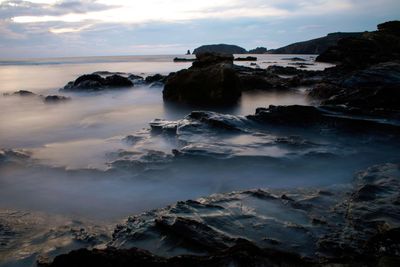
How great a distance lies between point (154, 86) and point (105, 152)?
44.2 ft

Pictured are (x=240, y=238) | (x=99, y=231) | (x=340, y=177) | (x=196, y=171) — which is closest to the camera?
(x=240, y=238)

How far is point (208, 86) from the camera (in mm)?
12820

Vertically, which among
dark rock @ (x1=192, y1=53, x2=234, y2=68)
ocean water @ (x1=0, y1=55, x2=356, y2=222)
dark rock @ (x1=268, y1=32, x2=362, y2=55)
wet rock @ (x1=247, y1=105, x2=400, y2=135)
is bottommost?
ocean water @ (x1=0, y1=55, x2=356, y2=222)

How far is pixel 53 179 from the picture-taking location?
463cm

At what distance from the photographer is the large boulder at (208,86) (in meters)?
12.7

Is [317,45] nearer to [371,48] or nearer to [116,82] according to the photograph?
[371,48]

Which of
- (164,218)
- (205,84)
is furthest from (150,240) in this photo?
(205,84)

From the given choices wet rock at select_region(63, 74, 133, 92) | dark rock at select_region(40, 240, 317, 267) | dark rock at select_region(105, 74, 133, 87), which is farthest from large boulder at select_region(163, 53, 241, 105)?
dark rock at select_region(40, 240, 317, 267)

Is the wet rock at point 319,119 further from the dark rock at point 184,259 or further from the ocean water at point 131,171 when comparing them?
the dark rock at point 184,259

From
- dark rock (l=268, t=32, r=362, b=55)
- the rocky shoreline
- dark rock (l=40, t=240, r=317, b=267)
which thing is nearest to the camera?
dark rock (l=40, t=240, r=317, b=267)

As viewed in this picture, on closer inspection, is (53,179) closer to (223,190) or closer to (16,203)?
(16,203)

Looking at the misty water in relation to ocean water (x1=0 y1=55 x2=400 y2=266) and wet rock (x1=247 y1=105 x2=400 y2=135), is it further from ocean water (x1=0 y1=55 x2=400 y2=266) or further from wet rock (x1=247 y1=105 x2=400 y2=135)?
wet rock (x1=247 y1=105 x2=400 y2=135)

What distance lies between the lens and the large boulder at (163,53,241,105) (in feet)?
41.7

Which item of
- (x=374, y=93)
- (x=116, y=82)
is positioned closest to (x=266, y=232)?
(x=374, y=93)
